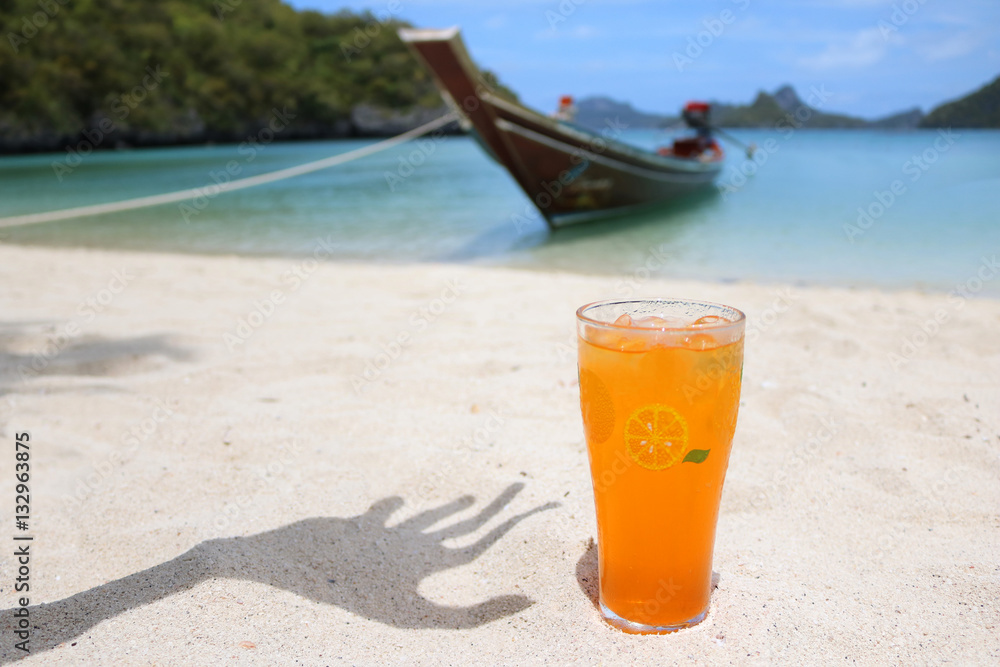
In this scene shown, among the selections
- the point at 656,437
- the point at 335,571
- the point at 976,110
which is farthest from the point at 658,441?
the point at 976,110

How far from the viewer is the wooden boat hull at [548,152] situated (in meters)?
7.68

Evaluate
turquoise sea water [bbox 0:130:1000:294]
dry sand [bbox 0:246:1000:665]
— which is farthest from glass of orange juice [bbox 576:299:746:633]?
turquoise sea water [bbox 0:130:1000:294]

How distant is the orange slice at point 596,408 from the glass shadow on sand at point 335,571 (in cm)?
48

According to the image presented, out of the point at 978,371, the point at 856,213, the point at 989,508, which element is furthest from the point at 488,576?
the point at 856,213

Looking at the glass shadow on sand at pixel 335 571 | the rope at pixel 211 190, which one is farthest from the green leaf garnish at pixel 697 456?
the rope at pixel 211 190

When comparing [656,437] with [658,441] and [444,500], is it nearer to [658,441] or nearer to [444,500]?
[658,441]

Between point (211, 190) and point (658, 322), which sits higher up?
point (658, 322)

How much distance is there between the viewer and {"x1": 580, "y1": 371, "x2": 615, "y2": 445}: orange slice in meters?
1.26

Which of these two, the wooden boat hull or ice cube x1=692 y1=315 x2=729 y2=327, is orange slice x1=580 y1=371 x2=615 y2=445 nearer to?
ice cube x1=692 y1=315 x2=729 y2=327

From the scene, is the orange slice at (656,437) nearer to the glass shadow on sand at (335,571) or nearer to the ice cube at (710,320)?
the ice cube at (710,320)

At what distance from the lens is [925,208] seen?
11062mm

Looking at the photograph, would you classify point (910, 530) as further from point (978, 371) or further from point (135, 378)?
point (135, 378)

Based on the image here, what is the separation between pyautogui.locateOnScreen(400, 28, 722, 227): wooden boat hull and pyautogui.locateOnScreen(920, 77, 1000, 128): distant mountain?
8.61 m

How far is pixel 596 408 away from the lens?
129 centimetres
